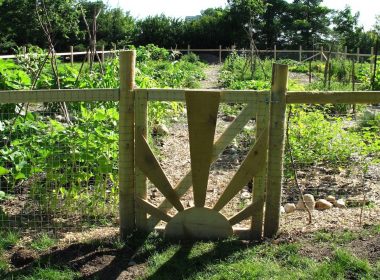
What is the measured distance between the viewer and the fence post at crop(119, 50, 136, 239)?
461 centimetres

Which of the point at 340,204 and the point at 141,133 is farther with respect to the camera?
the point at 340,204

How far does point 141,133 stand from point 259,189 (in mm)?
1179

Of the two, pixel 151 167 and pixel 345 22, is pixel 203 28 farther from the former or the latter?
pixel 151 167

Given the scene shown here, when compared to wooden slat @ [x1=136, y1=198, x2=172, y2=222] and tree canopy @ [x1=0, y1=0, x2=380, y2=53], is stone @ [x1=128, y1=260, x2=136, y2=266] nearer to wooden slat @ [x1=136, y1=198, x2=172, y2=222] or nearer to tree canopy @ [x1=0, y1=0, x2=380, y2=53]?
wooden slat @ [x1=136, y1=198, x2=172, y2=222]

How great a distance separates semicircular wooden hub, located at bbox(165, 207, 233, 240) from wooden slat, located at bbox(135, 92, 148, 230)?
25 centimetres

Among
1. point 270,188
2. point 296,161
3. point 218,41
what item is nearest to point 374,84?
point 296,161

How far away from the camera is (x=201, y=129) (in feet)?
14.9

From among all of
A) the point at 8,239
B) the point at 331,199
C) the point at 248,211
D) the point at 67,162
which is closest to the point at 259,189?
the point at 248,211

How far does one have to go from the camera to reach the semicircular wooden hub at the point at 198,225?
4707mm

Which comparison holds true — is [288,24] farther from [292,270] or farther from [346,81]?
[292,270]

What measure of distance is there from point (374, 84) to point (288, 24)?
43.4 m

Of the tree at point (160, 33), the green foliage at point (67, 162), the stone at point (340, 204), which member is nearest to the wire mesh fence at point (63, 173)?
the green foliage at point (67, 162)

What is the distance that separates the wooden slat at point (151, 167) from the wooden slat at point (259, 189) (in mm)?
727

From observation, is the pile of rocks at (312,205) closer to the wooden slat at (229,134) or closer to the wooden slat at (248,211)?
the wooden slat at (248,211)
